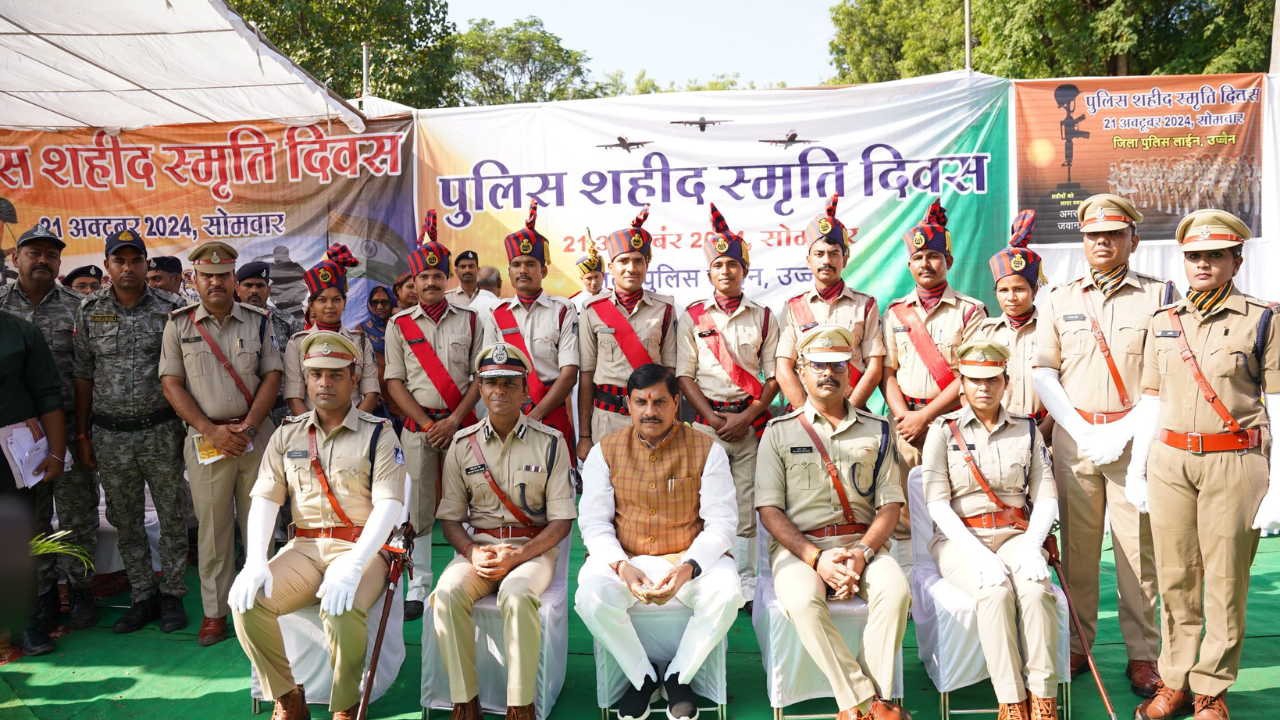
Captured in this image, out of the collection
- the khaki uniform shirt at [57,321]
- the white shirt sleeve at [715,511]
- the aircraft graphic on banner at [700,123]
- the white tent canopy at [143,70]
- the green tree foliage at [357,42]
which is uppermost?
the green tree foliage at [357,42]

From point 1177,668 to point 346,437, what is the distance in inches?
142

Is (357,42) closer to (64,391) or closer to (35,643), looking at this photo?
(64,391)

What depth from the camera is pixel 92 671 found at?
4.06 m

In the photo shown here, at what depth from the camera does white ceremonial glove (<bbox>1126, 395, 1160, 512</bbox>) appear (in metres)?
3.38

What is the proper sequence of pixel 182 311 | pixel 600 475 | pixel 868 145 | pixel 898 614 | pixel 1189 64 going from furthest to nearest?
pixel 1189 64, pixel 868 145, pixel 182 311, pixel 600 475, pixel 898 614

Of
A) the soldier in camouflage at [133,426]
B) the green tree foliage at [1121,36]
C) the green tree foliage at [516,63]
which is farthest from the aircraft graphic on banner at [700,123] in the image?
the green tree foliage at [516,63]

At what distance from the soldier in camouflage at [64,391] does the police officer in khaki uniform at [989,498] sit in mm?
4523

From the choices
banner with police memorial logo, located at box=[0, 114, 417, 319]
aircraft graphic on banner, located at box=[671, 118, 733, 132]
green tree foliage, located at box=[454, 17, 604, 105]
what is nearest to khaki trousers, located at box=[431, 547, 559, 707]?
banner with police memorial logo, located at box=[0, 114, 417, 319]

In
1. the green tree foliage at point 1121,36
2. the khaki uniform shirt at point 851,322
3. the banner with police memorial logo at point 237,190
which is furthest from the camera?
the green tree foliage at point 1121,36

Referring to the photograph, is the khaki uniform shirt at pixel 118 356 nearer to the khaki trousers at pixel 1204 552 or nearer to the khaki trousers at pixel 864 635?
the khaki trousers at pixel 864 635

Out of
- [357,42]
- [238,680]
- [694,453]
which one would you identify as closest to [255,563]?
[238,680]

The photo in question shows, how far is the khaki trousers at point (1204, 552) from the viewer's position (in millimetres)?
3182

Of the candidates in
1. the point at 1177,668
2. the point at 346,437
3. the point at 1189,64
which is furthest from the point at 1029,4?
the point at 346,437

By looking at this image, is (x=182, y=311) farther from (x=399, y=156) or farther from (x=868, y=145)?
(x=868, y=145)
